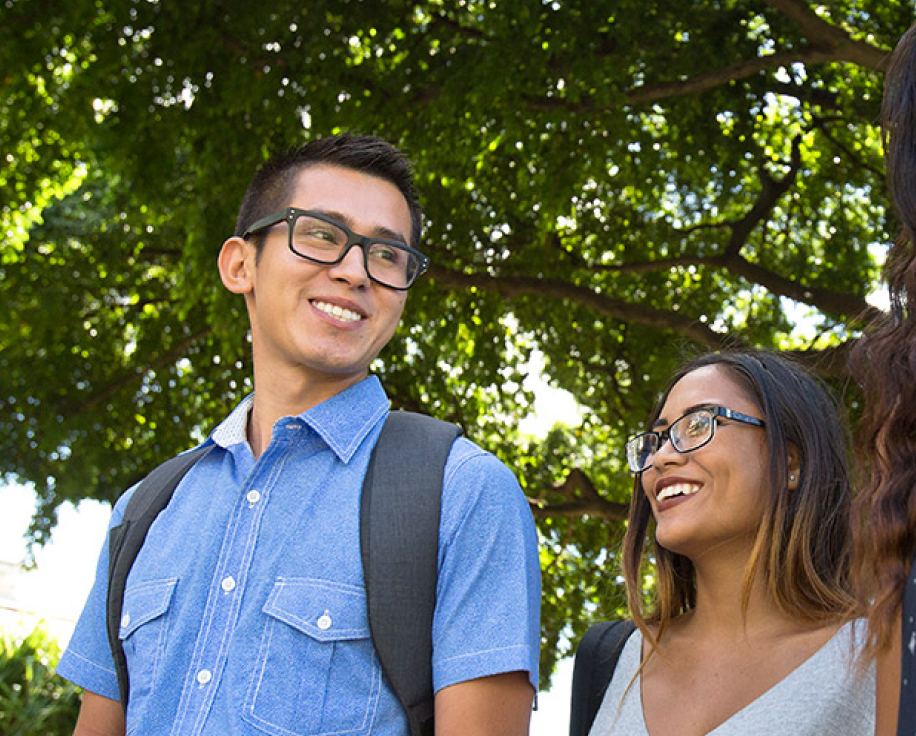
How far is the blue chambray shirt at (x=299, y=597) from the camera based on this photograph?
7.15 ft

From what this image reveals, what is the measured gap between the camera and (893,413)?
59.6 inches

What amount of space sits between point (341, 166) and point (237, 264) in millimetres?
319

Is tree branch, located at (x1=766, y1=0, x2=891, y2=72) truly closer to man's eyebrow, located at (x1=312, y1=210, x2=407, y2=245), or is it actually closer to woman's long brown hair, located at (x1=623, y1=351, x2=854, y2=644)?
woman's long brown hair, located at (x1=623, y1=351, x2=854, y2=644)

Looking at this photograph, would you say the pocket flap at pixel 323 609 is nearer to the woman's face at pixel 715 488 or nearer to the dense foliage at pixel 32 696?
the woman's face at pixel 715 488

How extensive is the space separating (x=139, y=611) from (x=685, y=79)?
631 cm

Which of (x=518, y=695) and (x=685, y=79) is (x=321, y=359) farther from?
(x=685, y=79)

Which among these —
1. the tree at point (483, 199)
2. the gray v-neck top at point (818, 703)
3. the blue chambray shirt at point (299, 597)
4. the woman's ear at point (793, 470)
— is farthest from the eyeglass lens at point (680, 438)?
the tree at point (483, 199)

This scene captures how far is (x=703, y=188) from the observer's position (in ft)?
34.4

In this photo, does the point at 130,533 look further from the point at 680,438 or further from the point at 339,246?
the point at 680,438

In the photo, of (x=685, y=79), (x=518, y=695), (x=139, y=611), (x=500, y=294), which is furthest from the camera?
(x=500, y=294)

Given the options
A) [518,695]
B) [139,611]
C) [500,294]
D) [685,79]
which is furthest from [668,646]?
[500,294]

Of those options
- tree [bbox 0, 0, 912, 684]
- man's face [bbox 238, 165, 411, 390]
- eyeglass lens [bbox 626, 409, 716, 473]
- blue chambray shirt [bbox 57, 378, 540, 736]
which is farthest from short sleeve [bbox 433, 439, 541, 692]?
tree [bbox 0, 0, 912, 684]

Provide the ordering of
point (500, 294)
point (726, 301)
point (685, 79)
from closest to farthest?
point (685, 79) → point (500, 294) → point (726, 301)

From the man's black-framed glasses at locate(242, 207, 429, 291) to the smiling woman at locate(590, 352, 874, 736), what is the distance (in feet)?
3.71
